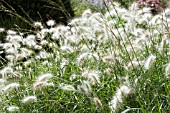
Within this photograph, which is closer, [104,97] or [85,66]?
[104,97]

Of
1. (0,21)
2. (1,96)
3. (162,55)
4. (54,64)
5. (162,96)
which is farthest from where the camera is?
(0,21)

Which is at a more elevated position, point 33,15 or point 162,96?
point 33,15

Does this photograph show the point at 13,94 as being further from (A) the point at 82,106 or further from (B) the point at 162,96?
(B) the point at 162,96

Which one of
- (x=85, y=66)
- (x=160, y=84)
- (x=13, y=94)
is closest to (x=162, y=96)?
(x=160, y=84)

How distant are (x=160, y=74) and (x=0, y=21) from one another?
4534 mm

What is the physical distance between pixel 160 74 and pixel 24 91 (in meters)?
1.19

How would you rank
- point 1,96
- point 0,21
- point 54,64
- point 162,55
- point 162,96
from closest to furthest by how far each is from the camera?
point 162,96, point 162,55, point 1,96, point 54,64, point 0,21

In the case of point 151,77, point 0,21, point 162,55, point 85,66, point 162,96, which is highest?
point 0,21

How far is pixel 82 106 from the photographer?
332cm

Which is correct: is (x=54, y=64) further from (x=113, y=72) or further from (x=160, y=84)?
(x=160, y=84)

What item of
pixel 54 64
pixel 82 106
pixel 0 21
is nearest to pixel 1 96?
pixel 54 64

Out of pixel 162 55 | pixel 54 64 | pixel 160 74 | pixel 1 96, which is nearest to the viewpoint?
pixel 160 74

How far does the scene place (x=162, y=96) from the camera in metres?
3.09

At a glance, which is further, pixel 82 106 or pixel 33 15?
pixel 33 15
